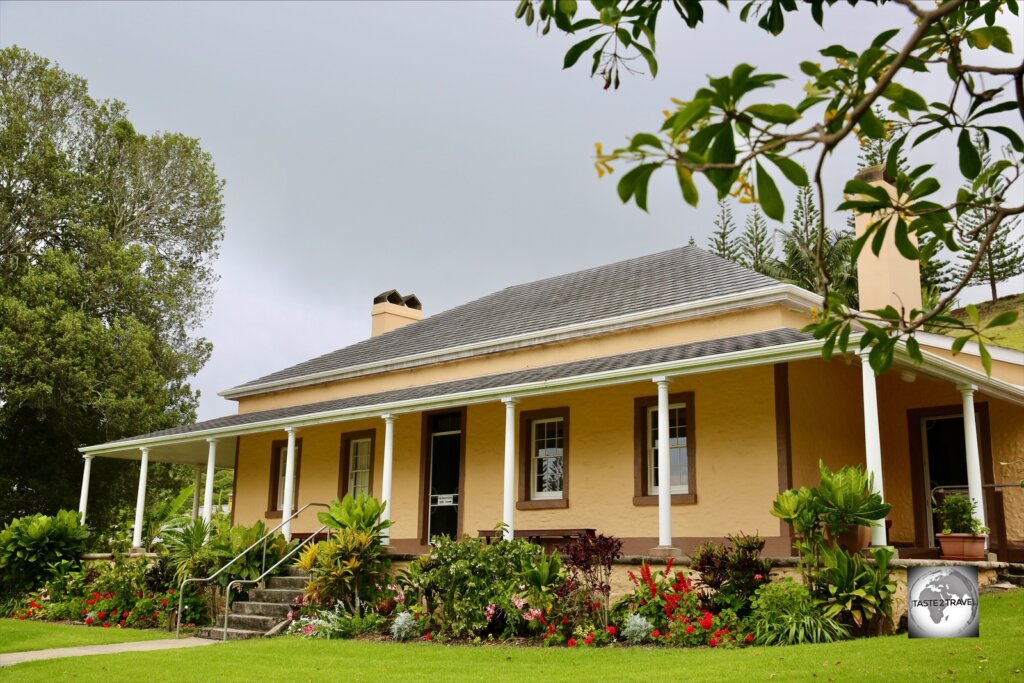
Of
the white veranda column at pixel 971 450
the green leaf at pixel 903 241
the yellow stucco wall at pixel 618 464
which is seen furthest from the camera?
the yellow stucco wall at pixel 618 464

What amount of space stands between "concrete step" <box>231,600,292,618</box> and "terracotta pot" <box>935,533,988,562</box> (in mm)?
8957

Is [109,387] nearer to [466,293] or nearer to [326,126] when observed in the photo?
[326,126]

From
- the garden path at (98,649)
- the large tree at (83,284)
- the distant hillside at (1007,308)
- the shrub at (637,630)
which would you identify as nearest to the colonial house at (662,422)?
the shrub at (637,630)

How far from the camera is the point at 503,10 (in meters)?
22.4

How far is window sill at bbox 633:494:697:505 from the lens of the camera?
1340 cm

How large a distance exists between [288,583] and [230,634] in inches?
51.9

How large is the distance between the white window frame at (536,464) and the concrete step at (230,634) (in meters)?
4.72

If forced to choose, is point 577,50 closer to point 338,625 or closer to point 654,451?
point 338,625

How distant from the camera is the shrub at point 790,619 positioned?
9.42 metres

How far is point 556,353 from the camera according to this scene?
1666 centimetres

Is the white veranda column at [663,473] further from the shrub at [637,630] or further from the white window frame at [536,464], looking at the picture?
the white window frame at [536,464]

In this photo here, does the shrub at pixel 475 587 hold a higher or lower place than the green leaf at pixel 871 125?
lower

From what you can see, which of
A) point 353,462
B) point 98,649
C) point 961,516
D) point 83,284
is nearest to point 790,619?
point 961,516

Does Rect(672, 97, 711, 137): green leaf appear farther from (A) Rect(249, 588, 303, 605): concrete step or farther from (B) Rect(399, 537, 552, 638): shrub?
(A) Rect(249, 588, 303, 605): concrete step
